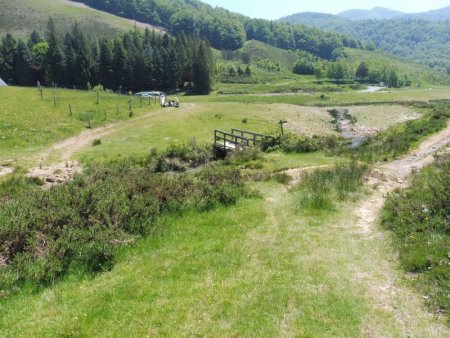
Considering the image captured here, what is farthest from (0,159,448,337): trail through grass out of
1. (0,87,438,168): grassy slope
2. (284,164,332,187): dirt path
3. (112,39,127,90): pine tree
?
(112,39,127,90): pine tree

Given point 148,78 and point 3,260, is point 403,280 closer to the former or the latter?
point 3,260

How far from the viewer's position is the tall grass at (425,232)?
10719 millimetres

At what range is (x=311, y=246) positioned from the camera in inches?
540

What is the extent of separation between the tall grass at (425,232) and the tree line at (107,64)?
9060cm

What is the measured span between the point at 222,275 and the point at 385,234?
6847 mm

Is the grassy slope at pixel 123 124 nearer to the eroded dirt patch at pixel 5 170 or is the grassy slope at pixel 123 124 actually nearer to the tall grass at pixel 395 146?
the eroded dirt patch at pixel 5 170

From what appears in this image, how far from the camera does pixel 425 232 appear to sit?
1359cm

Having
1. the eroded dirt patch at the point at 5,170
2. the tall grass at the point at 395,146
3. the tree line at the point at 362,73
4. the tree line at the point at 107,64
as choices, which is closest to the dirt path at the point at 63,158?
the eroded dirt patch at the point at 5,170

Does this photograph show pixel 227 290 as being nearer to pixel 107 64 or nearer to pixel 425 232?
pixel 425 232

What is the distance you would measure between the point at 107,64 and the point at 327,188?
8882cm

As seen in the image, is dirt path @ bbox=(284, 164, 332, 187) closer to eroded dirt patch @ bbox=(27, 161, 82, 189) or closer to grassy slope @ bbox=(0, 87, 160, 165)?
eroded dirt patch @ bbox=(27, 161, 82, 189)

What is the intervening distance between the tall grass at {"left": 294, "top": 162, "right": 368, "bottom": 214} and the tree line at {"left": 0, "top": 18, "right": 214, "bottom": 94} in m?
85.0

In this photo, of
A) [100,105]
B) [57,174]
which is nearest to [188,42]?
[100,105]

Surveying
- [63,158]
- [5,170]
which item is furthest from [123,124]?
[5,170]
